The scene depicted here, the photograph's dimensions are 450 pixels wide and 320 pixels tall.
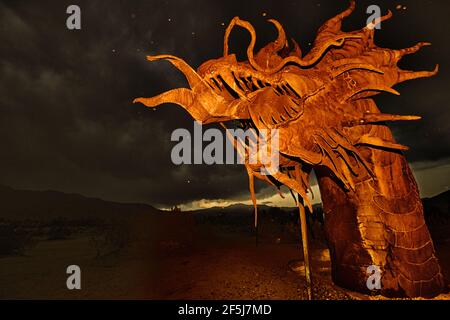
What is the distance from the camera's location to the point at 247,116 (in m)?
3.87

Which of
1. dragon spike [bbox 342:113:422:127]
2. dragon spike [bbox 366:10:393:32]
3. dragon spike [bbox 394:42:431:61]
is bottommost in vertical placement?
dragon spike [bbox 342:113:422:127]

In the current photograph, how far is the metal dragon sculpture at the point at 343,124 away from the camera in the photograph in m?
3.91

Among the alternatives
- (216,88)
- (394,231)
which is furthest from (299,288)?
(216,88)

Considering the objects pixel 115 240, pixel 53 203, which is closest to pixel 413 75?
pixel 115 240

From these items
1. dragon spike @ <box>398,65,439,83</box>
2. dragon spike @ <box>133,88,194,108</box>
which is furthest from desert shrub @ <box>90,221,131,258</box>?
dragon spike @ <box>398,65,439,83</box>

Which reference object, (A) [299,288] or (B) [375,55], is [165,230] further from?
(B) [375,55]

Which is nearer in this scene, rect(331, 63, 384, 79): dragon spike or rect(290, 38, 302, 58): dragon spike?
rect(331, 63, 384, 79): dragon spike

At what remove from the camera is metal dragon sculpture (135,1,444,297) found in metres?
3.91

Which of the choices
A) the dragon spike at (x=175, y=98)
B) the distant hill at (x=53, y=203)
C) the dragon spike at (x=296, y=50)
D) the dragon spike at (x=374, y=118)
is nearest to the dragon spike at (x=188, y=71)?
the dragon spike at (x=175, y=98)

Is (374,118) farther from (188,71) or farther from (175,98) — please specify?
(175,98)

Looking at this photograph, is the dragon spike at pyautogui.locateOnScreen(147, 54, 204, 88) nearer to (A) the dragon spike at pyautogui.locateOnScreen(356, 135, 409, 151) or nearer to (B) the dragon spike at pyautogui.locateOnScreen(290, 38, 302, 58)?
(B) the dragon spike at pyautogui.locateOnScreen(290, 38, 302, 58)

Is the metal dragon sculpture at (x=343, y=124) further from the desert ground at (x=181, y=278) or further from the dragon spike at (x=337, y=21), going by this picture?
the desert ground at (x=181, y=278)

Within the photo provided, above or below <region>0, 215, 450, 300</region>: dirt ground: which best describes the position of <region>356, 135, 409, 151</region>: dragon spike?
above

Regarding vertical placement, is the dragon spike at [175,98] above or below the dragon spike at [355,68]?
below
